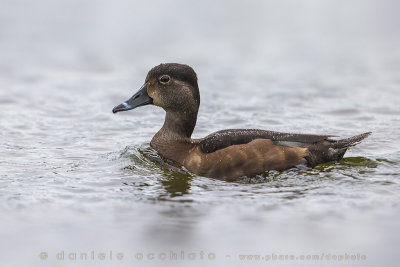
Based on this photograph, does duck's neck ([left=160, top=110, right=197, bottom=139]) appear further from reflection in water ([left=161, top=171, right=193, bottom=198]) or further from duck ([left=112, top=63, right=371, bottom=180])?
reflection in water ([left=161, top=171, right=193, bottom=198])

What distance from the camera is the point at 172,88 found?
10195 mm

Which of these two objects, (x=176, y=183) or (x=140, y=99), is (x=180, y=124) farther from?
(x=176, y=183)

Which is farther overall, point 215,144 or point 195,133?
point 195,133

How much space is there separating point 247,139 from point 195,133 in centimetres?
293

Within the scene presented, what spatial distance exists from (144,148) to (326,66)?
7195 mm

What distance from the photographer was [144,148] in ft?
35.1

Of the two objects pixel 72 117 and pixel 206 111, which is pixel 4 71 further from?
pixel 206 111

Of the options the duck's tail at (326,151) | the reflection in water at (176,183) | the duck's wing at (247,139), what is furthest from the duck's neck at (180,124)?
the duck's tail at (326,151)

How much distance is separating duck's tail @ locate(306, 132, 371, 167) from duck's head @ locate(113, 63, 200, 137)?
178cm

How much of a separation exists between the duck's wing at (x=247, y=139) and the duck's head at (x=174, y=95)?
662mm

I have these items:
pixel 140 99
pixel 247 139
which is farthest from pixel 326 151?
pixel 140 99

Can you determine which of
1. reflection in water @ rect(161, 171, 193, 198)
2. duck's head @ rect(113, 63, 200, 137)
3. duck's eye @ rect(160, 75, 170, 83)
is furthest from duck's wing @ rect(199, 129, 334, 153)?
duck's eye @ rect(160, 75, 170, 83)

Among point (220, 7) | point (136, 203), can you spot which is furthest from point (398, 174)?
point (220, 7)

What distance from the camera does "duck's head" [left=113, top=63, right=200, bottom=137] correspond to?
33.3 ft
